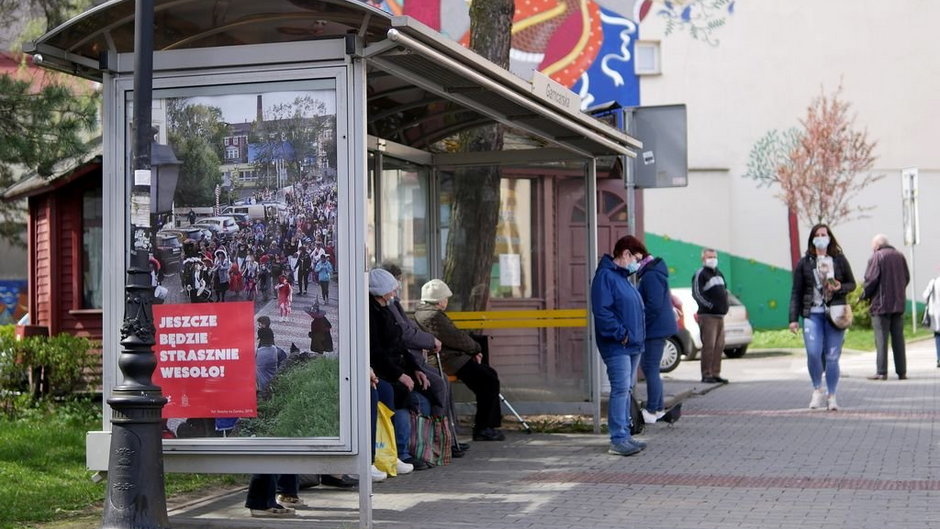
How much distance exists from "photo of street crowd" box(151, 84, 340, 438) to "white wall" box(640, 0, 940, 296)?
28.1 m

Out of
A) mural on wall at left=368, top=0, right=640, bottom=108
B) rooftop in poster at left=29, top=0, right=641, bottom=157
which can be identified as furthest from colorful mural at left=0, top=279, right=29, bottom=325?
rooftop in poster at left=29, top=0, right=641, bottom=157

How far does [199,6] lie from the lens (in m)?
7.95

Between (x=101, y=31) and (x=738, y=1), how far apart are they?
98.1 feet

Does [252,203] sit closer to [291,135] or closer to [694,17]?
[291,135]

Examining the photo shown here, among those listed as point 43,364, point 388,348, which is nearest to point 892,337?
point 388,348

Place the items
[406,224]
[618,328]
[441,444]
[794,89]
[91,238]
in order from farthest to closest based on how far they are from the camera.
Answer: [794,89], [91,238], [406,224], [441,444], [618,328]

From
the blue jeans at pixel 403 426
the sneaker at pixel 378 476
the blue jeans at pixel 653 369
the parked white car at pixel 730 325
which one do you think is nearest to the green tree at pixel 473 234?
the blue jeans at pixel 653 369

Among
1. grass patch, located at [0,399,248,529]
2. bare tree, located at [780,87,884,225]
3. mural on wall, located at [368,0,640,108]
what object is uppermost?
mural on wall, located at [368,0,640,108]

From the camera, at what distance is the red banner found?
304 inches

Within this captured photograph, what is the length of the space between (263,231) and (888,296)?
12311 millimetres

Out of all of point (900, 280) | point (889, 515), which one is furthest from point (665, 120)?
point (889, 515)

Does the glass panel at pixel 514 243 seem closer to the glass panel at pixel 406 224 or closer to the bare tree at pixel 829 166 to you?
the glass panel at pixel 406 224

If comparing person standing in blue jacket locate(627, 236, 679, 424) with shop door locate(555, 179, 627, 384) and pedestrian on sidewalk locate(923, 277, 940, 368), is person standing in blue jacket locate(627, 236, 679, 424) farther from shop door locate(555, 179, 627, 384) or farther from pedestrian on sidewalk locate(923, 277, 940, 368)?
pedestrian on sidewalk locate(923, 277, 940, 368)

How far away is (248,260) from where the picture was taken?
778cm
